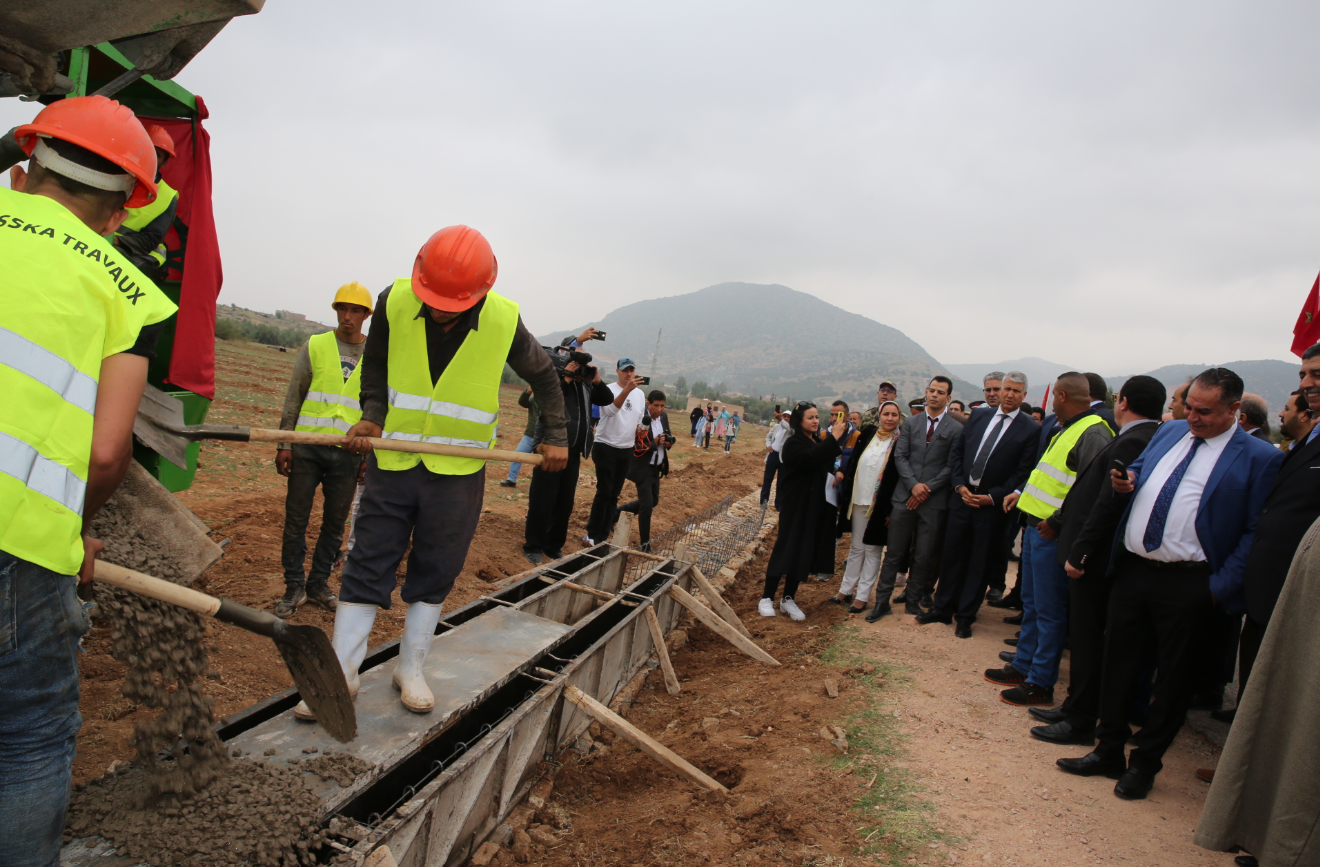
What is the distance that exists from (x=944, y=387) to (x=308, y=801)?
5388mm

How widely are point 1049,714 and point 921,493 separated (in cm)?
196

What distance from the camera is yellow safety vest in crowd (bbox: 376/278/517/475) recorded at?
2.88m

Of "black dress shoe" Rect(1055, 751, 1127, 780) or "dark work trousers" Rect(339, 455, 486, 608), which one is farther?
"black dress shoe" Rect(1055, 751, 1127, 780)

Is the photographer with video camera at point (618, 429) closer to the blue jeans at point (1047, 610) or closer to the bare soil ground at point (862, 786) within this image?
the bare soil ground at point (862, 786)

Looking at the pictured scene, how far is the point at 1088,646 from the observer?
3.78m

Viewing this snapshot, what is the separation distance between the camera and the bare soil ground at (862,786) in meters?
2.86

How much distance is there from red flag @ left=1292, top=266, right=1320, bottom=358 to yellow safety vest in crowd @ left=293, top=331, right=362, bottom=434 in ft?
22.7

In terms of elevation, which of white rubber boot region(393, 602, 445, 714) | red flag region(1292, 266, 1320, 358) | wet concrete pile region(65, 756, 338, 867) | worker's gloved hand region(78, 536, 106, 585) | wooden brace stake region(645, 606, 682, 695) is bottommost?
wooden brace stake region(645, 606, 682, 695)

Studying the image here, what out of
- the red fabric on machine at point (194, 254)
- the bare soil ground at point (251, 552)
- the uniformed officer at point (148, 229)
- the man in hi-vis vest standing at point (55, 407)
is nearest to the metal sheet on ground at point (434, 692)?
the bare soil ground at point (251, 552)

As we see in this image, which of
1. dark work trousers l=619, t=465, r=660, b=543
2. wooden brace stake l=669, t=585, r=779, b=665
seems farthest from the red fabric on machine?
dark work trousers l=619, t=465, r=660, b=543

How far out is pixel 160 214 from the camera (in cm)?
311

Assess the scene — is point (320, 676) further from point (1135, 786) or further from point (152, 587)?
point (1135, 786)

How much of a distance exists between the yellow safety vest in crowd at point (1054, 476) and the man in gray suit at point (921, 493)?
94cm

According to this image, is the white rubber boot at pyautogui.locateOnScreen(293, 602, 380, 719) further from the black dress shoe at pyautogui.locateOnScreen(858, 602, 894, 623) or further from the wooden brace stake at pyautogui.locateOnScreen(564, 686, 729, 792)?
the black dress shoe at pyautogui.locateOnScreen(858, 602, 894, 623)
